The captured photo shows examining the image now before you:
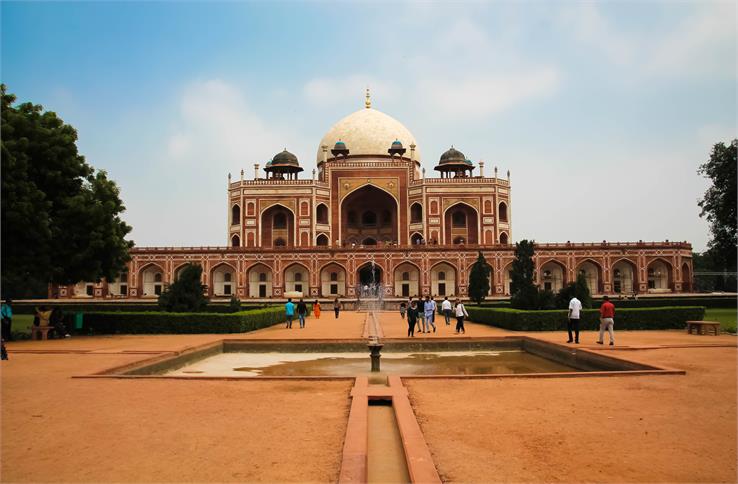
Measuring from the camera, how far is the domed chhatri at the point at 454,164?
146ft

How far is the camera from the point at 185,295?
17.6m

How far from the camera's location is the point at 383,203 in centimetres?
4634

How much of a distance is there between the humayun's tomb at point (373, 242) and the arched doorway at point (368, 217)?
0.28 feet

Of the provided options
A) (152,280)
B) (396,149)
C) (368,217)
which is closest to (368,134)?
(396,149)

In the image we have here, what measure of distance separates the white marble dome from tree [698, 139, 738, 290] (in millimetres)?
25740

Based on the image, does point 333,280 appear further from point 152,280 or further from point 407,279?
point 152,280

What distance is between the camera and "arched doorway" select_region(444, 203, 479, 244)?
4306 cm

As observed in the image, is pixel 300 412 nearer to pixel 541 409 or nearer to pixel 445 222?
pixel 541 409

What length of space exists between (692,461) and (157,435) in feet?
13.0

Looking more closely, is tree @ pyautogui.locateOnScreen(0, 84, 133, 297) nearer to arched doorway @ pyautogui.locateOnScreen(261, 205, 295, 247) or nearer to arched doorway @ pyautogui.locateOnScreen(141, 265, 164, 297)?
arched doorway @ pyautogui.locateOnScreen(141, 265, 164, 297)

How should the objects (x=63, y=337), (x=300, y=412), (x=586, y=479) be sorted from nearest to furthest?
(x=586, y=479)
(x=300, y=412)
(x=63, y=337)

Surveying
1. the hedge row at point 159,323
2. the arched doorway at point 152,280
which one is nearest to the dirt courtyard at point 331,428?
the hedge row at point 159,323

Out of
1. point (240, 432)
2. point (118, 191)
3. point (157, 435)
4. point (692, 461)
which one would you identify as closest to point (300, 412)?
point (240, 432)

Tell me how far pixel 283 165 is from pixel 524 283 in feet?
93.7
